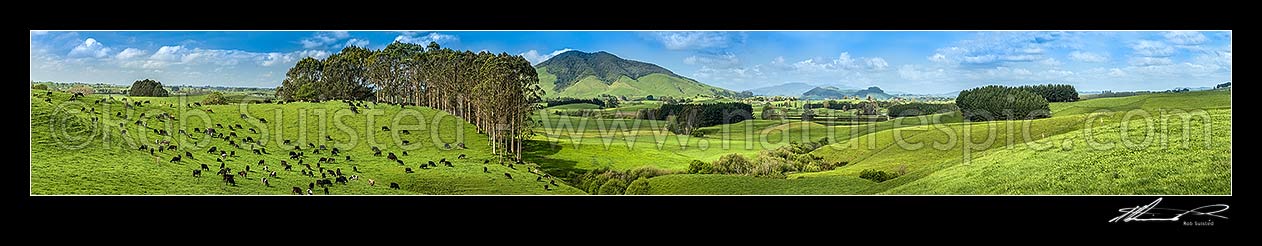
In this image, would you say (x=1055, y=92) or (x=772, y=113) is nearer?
(x=1055, y=92)

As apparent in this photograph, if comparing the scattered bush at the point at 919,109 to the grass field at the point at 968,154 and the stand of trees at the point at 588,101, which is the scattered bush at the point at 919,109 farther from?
the stand of trees at the point at 588,101

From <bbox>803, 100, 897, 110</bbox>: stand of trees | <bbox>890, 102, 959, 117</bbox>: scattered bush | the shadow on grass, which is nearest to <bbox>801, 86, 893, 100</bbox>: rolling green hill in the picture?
<bbox>803, 100, 897, 110</bbox>: stand of trees

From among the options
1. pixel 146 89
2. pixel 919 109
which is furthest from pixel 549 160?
pixel 146 89

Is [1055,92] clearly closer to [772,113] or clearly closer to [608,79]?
[772,113]

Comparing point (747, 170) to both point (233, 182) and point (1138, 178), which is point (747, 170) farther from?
point (233, 182)

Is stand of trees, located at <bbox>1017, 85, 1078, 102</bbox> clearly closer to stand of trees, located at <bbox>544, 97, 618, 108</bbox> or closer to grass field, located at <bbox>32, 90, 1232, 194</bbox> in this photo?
grass field, located at <bbox>32, 90, 1232, 194</bbox>
